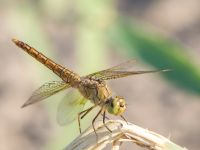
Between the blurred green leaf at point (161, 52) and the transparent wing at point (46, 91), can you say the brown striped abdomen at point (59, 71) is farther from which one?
the blurred green leaf at point (161, 52)

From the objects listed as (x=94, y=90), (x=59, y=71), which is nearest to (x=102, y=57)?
(x=94, y=90)

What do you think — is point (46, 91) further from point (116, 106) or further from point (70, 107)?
point (116, 106)

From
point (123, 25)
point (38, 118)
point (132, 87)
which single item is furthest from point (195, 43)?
point (123, 25)

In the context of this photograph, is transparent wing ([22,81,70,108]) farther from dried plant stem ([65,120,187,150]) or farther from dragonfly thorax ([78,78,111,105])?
dried plant stem ([65,120,187,150])

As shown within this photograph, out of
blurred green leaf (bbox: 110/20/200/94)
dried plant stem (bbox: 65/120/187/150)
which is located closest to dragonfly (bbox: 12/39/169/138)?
blurred green leaf (bbox: 110/20/200/94)

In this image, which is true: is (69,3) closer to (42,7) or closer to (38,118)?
(42,7)
